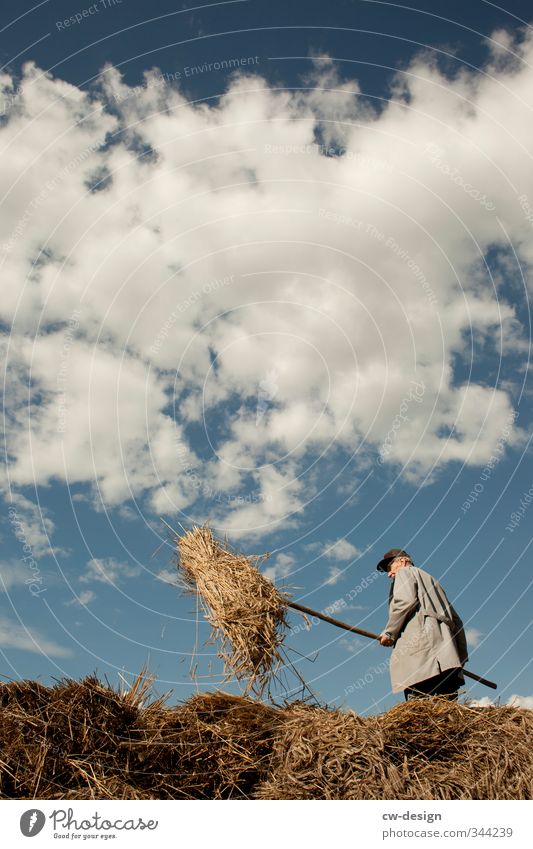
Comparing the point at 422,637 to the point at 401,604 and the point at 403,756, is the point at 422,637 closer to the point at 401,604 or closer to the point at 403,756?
the point at 401,604

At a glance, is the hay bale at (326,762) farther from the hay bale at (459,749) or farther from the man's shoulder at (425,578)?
the man's shoulder at (425,578)

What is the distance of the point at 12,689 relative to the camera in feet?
14.9

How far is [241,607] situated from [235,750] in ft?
8.18

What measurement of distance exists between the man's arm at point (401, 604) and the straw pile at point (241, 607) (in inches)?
44.4

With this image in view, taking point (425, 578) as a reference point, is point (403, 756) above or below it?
below

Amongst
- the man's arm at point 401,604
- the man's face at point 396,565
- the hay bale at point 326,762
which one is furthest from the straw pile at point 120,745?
the man's face at point 396,565

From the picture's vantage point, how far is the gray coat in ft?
22.3

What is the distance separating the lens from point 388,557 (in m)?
7.94

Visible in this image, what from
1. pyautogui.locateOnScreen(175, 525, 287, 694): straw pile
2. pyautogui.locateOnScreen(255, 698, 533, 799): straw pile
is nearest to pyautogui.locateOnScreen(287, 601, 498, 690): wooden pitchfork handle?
pyautogui.locateOnScreen(175, 525, 287, 694): straw pile

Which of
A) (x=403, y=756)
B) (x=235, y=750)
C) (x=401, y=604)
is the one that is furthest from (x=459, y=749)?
(x=401, y=604)

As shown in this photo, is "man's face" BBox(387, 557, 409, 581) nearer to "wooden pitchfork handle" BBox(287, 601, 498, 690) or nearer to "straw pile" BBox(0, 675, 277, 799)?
"wooden pitchfork handle" BBox(287, 601, 498, 690)

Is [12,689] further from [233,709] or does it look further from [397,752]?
[397,752]
